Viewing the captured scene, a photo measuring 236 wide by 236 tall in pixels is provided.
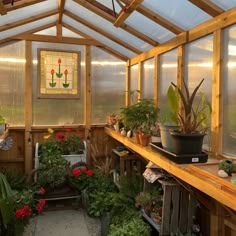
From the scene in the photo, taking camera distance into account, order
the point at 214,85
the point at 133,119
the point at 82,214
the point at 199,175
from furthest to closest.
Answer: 1. the point at 82,214
2. the point at 133,119
3. the point at 214,85
4. the point at 199,175

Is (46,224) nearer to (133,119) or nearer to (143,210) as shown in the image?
Answer: (143,210)

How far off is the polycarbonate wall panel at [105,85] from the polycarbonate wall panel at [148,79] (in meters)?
0.87

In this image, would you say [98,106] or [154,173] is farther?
[98,106]

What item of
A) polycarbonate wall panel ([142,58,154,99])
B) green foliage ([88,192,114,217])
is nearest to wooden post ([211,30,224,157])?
polycarbonate wall panel ([142,58,154,99])

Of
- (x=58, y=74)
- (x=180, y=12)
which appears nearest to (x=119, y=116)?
(x=58, y=74)

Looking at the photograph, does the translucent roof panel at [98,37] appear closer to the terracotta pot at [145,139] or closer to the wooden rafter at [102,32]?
the wooden rafter at [102,32]

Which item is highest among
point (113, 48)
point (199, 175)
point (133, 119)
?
point (113, 48)

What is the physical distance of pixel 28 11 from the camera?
3.23m

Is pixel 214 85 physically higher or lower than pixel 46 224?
higher

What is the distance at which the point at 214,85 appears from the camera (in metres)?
2.05

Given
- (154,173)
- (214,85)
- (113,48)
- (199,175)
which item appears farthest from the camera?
(113,48)

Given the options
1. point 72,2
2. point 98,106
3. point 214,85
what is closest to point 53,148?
point 98,106

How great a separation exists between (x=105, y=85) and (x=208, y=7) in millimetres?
2603

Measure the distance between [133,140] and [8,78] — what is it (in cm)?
A: 227
